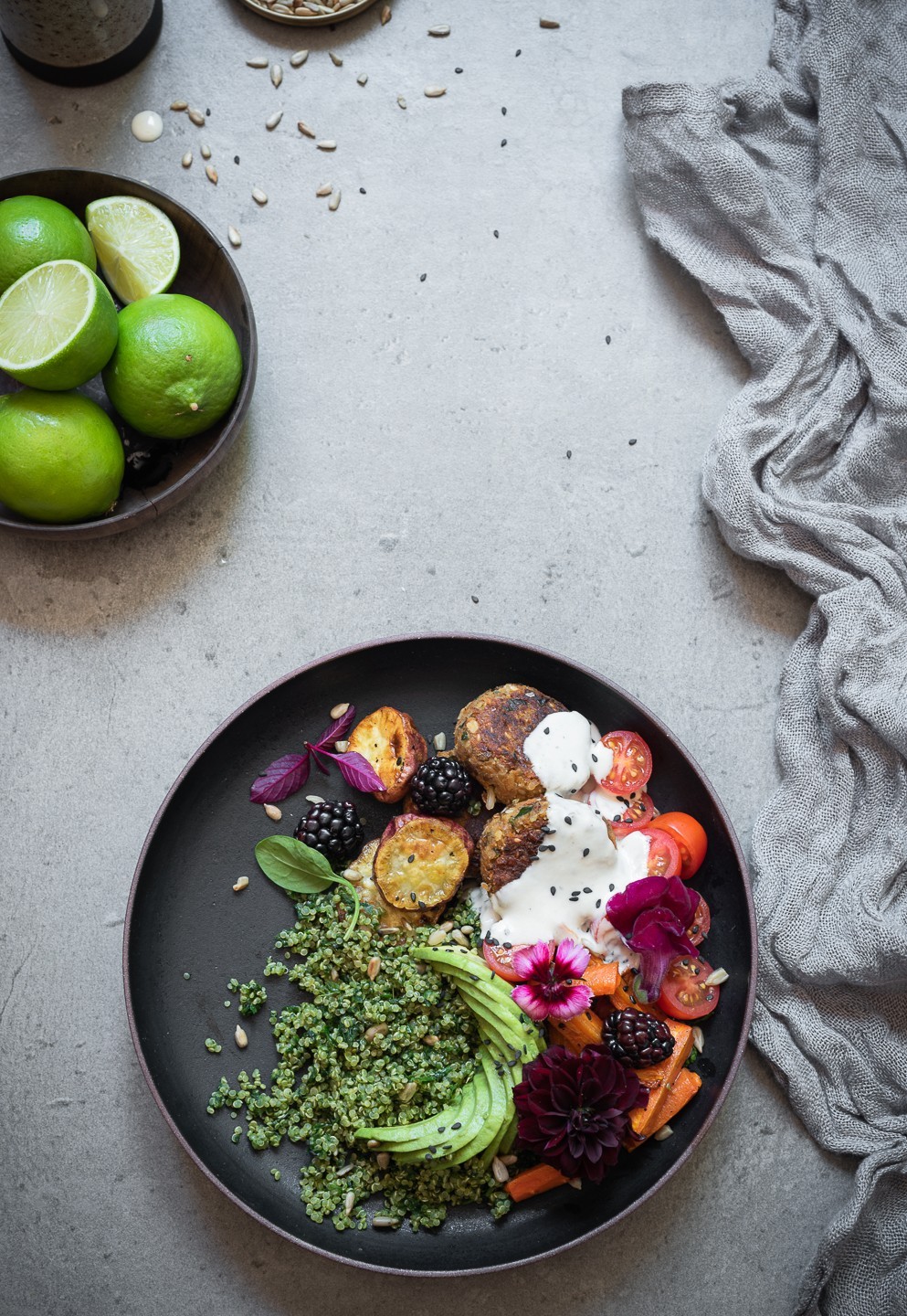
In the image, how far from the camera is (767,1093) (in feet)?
6.84

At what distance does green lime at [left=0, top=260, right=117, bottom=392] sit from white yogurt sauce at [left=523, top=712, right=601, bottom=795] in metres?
1.08

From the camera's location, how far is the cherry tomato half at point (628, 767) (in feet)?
6.66

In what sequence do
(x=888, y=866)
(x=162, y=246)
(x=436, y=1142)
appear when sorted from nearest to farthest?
1. (x=436, y=1142)
2. (x=888, y=866)
3. (x=162, y=246)

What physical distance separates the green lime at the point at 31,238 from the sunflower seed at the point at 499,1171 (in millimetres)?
1875

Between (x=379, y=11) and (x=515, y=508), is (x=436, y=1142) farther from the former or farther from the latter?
(x=379, y=11)

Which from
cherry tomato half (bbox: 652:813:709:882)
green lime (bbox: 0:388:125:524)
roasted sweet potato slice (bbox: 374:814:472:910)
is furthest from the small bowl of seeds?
cherry tomato half (bbox: 652:813:709:882)

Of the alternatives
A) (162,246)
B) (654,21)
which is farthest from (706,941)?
(654,21)

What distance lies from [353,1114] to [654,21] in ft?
7.84

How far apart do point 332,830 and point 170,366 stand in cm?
93

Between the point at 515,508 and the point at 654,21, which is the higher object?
the point at 654,21

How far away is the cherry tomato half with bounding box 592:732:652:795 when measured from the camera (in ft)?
6.66

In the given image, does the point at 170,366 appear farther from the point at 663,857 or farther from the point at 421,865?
the point at 663,857

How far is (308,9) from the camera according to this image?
91.3 inches

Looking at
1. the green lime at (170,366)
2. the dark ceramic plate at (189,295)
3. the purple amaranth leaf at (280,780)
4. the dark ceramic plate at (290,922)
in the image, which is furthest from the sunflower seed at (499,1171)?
the green lime at (170,366)
